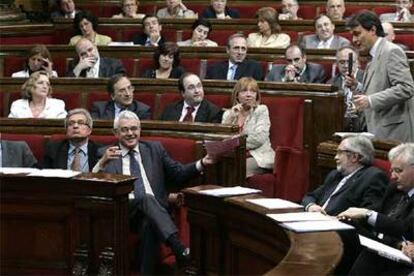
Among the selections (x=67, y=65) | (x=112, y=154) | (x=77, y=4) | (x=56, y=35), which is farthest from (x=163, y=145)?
(x=77, y=4)

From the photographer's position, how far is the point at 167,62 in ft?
19.3

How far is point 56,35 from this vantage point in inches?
290

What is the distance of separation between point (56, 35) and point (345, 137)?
153 inches

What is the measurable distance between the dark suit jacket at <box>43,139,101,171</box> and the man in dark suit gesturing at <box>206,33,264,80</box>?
5.10 feet

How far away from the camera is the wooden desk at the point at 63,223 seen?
3.68 metres

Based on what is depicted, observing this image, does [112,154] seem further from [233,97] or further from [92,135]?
[233,97]

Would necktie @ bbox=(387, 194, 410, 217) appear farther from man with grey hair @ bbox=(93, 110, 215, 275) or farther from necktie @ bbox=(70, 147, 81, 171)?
necktie @ bbox=(70, 147, 81, 171)

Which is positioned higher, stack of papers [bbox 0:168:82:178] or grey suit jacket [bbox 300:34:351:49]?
grey suit jacket [bbox 300:34:351:49]

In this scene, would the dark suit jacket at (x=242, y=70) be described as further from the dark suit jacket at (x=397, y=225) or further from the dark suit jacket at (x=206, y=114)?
the dark suit jacket at (x=397, y=225)

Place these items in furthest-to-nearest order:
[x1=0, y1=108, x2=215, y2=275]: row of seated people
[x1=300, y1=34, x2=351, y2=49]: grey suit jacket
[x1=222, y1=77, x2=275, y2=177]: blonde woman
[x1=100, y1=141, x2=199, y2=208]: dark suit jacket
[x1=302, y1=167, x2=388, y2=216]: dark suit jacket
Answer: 1. [x1=300, y1=34, x2=351, y2=49]: grey suit jacket
2. [x1=222, y1=77, x2=275, y2=177]: blonde woman
3. [x1=100, y1=141, x2=199, y2=208]: dark suit jacket
4. [x1=0, y1=108, x2=215, y2=275]: row of seated people
5. [x1=302, y1=167, x2=388, y2=216]: dark suit jacket

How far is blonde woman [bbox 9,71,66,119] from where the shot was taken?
5223 mm

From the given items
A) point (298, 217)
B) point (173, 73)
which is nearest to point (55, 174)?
point (298, 217)

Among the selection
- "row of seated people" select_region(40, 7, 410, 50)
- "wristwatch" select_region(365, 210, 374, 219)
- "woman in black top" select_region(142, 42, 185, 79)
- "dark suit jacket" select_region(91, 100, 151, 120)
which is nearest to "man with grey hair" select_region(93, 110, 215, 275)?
"dark suit jacket" select_region(91, 100, 151, 120)

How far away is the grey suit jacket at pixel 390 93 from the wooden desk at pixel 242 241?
2.79 ft
